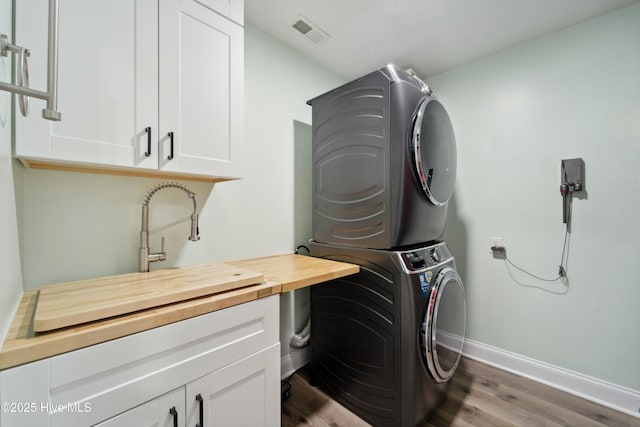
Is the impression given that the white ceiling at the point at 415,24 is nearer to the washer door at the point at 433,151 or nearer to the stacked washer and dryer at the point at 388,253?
the stacked washer and dryer at the point at 388,253

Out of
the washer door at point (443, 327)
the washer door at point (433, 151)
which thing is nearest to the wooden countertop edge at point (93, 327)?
the washer door at point (443, 327)

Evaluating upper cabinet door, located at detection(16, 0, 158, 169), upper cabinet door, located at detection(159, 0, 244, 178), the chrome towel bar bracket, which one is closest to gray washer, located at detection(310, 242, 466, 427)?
upper cabinet door, located at detection(159, 0, 244, 178)

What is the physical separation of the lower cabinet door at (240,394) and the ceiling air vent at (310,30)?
1974 millimetres

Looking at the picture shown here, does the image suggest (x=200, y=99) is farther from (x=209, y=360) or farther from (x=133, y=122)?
(x=209, y=360)

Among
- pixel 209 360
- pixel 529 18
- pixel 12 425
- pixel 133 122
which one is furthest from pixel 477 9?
pixel 12 425

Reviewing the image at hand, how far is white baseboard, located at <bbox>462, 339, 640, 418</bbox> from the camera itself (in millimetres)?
1608

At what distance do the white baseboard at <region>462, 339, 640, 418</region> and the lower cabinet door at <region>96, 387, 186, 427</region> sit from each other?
7.53ft

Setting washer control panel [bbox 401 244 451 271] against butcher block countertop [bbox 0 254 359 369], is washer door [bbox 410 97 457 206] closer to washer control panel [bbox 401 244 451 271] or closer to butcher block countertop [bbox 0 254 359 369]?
washer control panel [bbox 401 244 451 271]

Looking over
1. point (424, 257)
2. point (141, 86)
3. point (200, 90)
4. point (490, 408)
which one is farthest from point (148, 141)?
point (490, 408)

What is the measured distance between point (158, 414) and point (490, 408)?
1.87 meters

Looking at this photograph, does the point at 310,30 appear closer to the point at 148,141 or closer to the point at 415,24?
the point at 415,24

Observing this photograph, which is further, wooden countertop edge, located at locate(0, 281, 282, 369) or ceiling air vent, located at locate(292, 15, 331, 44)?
ceiling air vent, located at locate(292, 15, 331, 44)

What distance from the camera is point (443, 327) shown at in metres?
1.51

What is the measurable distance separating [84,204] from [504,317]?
2.87m
